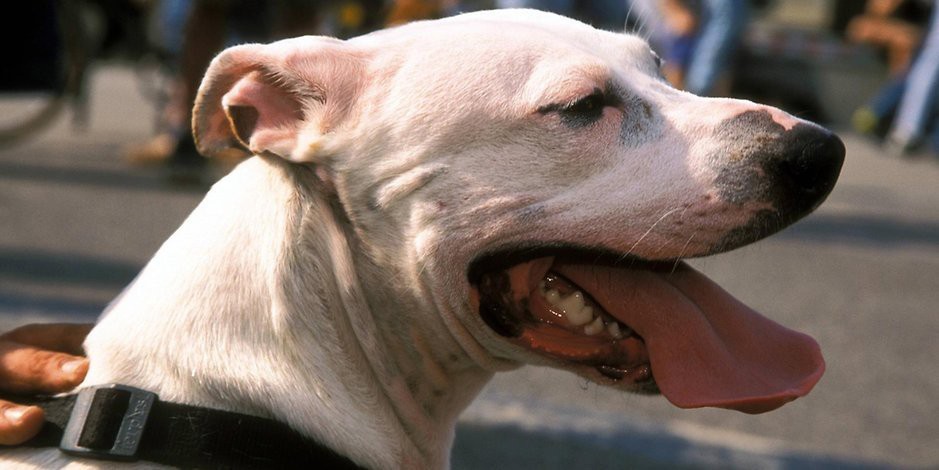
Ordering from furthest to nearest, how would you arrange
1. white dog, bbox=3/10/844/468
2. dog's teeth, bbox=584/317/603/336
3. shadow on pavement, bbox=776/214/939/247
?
shadow on pavement, bbox=776/214/939/247 < dog's teeth, bbox=584/317/603/336 < white dog, bbox=3/10/844/468

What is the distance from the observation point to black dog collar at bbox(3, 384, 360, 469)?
7.92 feet

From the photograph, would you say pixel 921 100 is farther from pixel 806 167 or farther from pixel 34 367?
pixel 34 367

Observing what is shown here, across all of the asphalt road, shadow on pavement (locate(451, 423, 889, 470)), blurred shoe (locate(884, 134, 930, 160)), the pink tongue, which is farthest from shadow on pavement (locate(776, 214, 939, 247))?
the pink tongue

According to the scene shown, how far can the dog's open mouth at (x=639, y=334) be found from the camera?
2736 millimetres

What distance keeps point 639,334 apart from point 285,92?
2.82 feet

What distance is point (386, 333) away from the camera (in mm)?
2734

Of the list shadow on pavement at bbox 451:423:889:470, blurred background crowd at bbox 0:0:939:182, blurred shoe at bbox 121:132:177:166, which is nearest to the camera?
shadow on pavement at bbox 451:423:889:470

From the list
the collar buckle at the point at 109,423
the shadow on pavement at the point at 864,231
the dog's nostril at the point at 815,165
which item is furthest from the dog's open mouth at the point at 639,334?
the shadow on pavement at the point at 864,231

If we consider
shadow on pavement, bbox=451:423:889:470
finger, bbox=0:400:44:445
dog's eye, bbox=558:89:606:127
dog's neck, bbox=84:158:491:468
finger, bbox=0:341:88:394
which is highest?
dog's eye, bbox=558:89:606:127

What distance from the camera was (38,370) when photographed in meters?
2.76

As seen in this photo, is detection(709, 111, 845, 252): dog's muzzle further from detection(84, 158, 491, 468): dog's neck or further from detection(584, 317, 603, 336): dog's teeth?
detection(84, 158, 491, 468): dog's neck

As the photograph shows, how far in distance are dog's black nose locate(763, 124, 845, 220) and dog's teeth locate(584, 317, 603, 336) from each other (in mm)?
419

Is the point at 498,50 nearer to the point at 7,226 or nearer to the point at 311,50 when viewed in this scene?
the point at 311,50

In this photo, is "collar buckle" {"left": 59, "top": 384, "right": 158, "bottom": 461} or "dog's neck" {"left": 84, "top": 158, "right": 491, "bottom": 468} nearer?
"collar buckle" {"left": 59, "top": 384, "right": 158, "bottom": 461}
